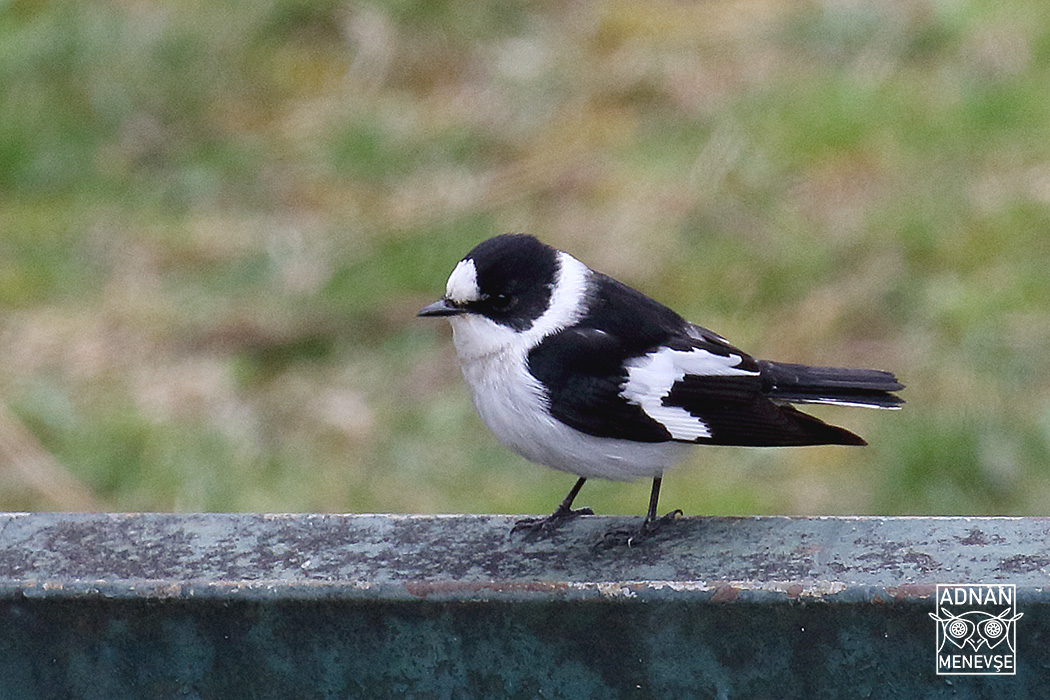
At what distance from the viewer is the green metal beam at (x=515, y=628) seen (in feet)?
7.50

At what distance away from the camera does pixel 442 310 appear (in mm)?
3125

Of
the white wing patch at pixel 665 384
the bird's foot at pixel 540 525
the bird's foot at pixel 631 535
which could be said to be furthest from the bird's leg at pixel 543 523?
the white wing patch at pixel 665 384

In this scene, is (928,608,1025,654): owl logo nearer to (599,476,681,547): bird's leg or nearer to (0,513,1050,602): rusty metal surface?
(0,513,1050,602): rusty metal surface

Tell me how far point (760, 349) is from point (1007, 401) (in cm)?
83

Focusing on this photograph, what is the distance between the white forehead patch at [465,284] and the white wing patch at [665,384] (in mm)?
327

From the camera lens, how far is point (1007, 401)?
5.07m

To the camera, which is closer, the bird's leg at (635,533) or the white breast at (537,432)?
the bird's leg at (635,533)

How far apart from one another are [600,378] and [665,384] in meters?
0.12

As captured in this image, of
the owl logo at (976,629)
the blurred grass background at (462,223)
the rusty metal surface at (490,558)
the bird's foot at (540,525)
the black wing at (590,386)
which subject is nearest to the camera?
the owl logo at (976,629)

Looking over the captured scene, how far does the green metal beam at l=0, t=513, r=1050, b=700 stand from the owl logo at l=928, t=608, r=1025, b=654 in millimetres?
17

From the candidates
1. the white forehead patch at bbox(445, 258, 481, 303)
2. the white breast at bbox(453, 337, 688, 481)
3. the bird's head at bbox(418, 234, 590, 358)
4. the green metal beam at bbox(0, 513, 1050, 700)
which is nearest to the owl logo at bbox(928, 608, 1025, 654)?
the green metal beam at bbox(0, 513, 1050, 700)

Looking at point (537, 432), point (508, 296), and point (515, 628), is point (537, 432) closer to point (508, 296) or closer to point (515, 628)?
point (508, 296)

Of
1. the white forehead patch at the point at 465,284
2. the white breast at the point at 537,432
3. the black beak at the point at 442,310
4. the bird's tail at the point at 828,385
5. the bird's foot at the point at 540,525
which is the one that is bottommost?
the bird's foot at the point at 540,525

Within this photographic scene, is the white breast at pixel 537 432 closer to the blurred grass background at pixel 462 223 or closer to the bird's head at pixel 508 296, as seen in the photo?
the bird's head at pixel 508 296
